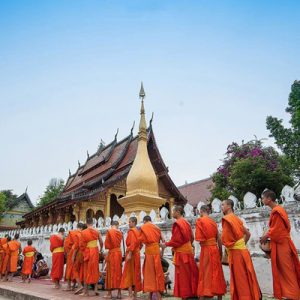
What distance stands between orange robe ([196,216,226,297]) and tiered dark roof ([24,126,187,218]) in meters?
10.6

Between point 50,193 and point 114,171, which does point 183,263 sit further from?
point 50,193

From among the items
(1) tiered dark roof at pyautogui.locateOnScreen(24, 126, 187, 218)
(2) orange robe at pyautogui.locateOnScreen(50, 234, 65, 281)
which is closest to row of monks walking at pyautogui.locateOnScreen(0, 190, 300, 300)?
(2) orange robe at pyautogui.locateOnScreen(50, 234, 65, 281)

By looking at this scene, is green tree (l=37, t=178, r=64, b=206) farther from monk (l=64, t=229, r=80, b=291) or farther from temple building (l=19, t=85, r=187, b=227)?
monk (l=64, t=229, r=80, b=291)

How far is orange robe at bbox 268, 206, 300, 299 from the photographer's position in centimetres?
354

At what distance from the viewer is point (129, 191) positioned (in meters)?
6.67

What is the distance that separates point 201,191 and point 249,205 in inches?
893

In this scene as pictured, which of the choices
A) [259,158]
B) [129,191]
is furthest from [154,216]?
[259,158]

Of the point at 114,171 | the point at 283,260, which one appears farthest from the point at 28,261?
the point at 114,171

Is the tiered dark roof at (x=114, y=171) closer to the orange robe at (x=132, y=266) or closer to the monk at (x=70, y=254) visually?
the monk at (x=70, y=254)

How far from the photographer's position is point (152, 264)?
4883mm

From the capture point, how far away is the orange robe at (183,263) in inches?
175

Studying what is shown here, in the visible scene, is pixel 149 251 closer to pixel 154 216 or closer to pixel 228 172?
pixel 154 216

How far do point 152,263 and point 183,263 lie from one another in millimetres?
582

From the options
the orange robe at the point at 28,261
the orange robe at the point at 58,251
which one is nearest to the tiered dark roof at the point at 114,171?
the orange robe at the point at 28,261
